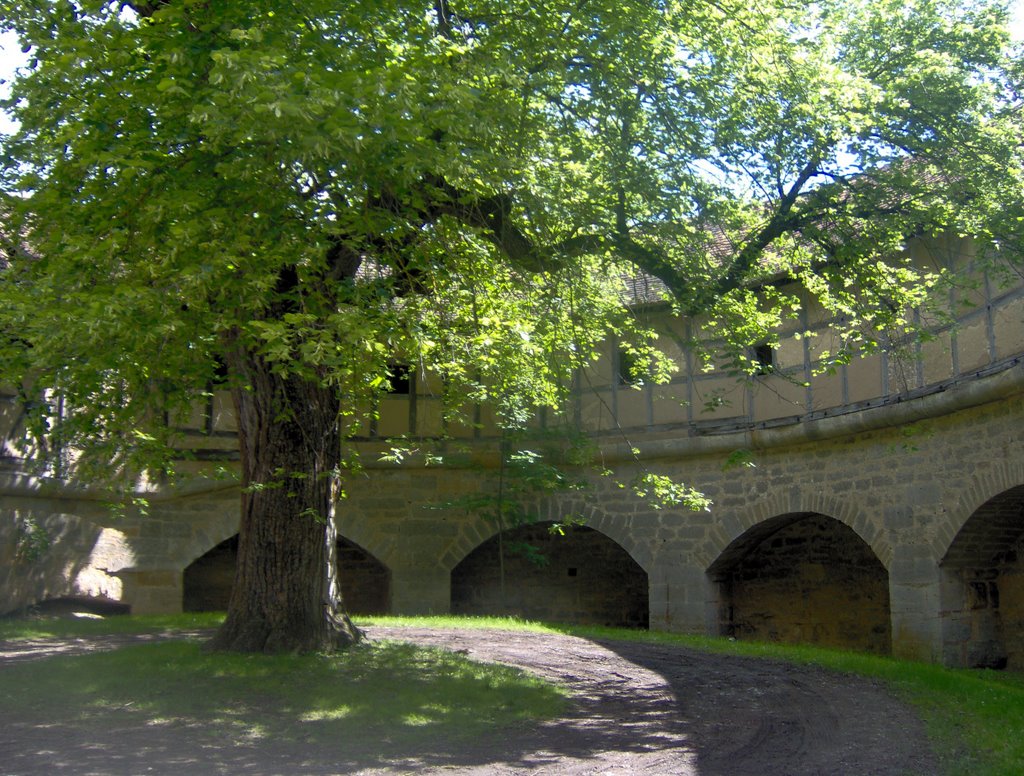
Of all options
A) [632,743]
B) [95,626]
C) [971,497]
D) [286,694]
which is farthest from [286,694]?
[971,497]

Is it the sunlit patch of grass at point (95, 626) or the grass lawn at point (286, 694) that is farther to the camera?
the sunlit patch of grass at point (95, 626)

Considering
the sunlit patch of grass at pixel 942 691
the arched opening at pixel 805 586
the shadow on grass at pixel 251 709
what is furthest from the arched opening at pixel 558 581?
the shadow on grass at pixel 251 709

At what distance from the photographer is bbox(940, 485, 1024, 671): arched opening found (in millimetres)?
10008

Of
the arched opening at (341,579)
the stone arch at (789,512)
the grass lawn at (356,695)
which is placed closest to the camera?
the grass lawn at (356,695)

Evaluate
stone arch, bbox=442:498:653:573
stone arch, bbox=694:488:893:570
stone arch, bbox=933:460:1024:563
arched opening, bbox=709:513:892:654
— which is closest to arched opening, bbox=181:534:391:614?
stone arch, bbox=442:498:653:573

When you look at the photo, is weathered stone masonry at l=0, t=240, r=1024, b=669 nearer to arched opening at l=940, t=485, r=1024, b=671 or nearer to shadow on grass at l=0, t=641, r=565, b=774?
arched opening at l=940, t=485, r=1024, b=671

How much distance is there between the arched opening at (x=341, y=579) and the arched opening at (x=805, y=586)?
A: 4.50 metres

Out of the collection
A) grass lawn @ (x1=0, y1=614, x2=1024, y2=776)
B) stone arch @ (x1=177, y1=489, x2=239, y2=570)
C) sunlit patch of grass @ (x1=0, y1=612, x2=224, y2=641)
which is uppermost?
stone arch @ (x1=177, y1=489, x2=239, y2=570)

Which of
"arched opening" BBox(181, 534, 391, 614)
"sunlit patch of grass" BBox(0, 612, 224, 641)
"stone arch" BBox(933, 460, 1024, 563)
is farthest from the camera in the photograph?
"arched opening" BBox(181, 534, 391, 614)

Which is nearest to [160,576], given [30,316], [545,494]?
[545,494]

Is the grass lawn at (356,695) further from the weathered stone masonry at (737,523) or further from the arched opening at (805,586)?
the arched opening at (805,586)

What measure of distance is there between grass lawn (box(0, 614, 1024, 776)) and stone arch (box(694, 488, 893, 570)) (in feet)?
8.78

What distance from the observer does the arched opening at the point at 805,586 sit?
1238 centimetres

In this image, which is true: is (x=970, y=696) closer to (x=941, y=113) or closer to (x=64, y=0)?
(x=941, y=113)
